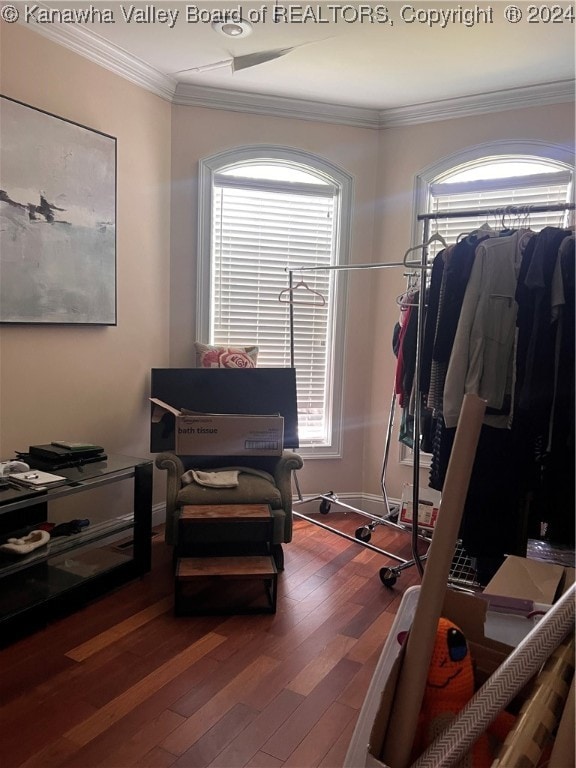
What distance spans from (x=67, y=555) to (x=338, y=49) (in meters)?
2.93

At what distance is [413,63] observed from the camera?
315 centimetres

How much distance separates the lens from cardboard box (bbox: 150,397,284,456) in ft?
10.0

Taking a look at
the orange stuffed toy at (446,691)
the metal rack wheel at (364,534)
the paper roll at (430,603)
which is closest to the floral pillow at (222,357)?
the metal rack wheel at (364,534)

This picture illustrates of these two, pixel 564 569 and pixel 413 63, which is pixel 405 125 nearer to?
pixel 413 63

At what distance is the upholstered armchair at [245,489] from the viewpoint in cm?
289

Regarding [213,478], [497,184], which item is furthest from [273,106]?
[213,478]

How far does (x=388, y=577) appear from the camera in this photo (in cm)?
297

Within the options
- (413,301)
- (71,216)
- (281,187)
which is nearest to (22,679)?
(71,216)

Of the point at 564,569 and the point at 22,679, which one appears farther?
the point at 22,679

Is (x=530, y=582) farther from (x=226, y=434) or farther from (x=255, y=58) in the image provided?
(x=255, y=58)

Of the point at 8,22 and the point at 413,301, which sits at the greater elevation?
the point at 8,22

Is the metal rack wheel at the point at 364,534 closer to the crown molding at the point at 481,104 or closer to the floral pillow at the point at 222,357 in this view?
the floral pillow at the point at 222,357

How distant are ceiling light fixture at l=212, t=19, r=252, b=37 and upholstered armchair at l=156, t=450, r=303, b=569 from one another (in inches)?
84.6

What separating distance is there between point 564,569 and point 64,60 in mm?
3154
